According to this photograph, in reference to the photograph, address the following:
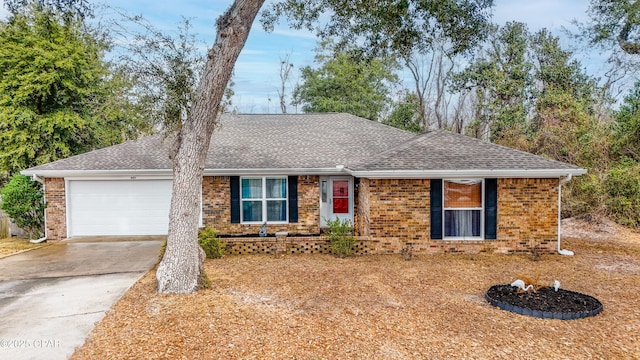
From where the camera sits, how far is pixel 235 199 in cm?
1282

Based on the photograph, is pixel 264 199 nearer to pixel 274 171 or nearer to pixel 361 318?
pixel 274 171

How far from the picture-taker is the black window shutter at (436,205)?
1057 cm

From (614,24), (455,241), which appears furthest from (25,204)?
(614,24)

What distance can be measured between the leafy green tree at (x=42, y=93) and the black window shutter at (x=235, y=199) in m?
5.30

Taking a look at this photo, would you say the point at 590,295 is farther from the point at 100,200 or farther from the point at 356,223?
the point at 100,200

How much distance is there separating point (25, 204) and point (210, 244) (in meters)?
7.22

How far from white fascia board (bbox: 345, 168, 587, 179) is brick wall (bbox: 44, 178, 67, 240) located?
30.6 feet

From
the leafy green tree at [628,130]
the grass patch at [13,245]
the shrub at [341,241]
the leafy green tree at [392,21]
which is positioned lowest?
the grass patch at [13,245]

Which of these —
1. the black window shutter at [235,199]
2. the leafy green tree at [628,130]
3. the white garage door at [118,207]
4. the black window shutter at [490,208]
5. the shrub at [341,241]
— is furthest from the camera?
the leafy green tree at [628,130]

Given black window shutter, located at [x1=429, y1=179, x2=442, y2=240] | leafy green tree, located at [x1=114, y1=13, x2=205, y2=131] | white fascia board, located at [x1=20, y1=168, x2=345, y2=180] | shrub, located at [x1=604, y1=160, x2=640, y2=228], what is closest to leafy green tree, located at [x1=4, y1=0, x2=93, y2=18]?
leafy green tree, located at [x1=114, y1=13, x2=205, y2=131]

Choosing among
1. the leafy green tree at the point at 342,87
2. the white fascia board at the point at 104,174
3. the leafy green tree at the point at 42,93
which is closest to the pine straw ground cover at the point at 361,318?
the white fascia board at the point at 104,174

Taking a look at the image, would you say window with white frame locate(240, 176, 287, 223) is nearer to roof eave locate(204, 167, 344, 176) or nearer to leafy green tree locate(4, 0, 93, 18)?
roof eave locate(204, 167, 344, 176)

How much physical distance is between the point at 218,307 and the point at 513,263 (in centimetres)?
683

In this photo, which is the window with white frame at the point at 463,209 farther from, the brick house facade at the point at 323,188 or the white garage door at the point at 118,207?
the white garage door at the point at 118,207
